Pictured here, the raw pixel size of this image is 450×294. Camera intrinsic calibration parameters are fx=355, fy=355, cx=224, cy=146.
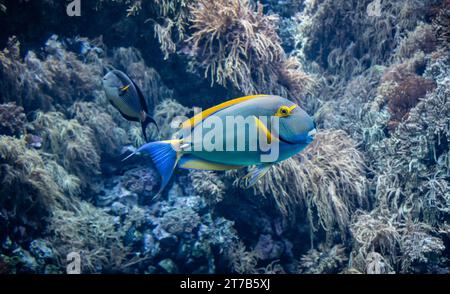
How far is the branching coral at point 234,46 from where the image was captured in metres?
4.63

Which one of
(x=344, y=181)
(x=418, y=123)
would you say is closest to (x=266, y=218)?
(x=344, y=181)

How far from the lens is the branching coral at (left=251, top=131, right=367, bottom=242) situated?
447 centimetres

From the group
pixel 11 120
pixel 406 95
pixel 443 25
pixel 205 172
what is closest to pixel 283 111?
pixel 205 172

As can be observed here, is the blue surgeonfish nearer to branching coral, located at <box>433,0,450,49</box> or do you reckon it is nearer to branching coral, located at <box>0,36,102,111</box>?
branching coral, located at <box>0,36,102,111</box>

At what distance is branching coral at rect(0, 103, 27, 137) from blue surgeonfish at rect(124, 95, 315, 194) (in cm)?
342

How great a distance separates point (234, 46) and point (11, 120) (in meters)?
2.97

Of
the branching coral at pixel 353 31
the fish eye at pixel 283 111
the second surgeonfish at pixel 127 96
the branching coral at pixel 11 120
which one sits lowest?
the fish eye at pixel 283 111

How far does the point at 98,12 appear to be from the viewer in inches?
186

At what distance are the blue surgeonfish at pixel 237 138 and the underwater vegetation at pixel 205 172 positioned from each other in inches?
92.2

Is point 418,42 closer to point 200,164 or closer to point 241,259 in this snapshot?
point 241,259

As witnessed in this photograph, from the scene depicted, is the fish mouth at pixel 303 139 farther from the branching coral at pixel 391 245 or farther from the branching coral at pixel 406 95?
the branching coral at pixel 406 95

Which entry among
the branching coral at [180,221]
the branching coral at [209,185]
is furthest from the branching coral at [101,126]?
the branching coral at [180,221]

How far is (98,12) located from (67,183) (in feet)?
7.46
